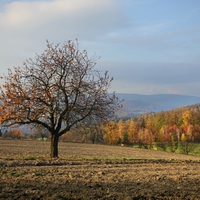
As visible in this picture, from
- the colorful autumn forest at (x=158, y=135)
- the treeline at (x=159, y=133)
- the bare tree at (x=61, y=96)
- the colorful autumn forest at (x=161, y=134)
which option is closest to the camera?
the bare tree at (x=61, y=96)

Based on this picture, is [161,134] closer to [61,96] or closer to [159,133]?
[159,133]

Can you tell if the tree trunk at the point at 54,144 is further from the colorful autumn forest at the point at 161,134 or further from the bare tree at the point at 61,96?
the colorful autumn forest at the point at 161,134

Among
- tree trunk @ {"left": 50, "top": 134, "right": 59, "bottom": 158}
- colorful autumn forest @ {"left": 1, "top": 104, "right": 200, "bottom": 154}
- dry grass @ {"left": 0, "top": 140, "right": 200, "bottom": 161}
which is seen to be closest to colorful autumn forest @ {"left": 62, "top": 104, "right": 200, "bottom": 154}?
colorful autumn forest @ {"left": 1, "top": 104, "right": 200, "bottom": 154}

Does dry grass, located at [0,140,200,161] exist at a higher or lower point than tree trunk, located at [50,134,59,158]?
lower

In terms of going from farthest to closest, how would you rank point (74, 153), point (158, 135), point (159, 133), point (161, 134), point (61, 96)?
point (159, 133) < point (158, 135) < point (161, 134) < point (74, 153) < point (61, 96)

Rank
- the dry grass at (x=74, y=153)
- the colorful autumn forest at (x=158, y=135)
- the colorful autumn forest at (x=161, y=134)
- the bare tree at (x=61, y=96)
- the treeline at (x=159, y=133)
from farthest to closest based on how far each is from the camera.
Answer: the treeline at (x=159, y=133), the colorful autumn forest at (x=161, y=134), the colorful autumn forest at (x=158, y=135), the dry grass at (x=74, y=153), the bare tree at (x=61, y=96)

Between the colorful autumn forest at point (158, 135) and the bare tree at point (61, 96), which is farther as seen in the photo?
the colorful autumn forest at point (158, 135)

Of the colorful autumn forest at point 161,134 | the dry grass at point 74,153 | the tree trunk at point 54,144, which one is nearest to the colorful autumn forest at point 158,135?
the colorful autumn forest at point 161,134

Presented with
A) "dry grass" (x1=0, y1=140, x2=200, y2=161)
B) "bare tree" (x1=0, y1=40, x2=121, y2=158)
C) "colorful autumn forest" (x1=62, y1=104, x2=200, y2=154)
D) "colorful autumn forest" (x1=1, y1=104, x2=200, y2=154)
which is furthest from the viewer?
"colorful autumn forest" (x1=62, y1=104, x2=200, y2=154)

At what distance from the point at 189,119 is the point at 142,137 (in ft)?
85.4

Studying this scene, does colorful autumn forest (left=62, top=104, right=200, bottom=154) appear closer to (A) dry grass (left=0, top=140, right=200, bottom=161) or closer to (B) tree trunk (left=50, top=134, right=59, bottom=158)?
(A) dry grass (left=0, top=140, right=200, bottom=161)

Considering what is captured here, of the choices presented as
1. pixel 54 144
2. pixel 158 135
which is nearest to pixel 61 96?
pixel 54 144

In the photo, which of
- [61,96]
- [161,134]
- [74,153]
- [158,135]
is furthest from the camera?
[158,135]

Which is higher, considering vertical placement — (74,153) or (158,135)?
(158,135)
